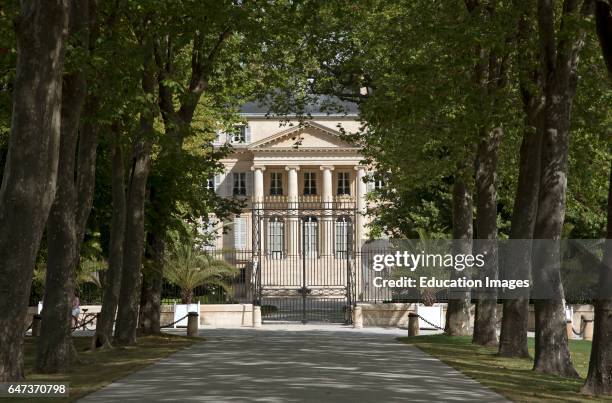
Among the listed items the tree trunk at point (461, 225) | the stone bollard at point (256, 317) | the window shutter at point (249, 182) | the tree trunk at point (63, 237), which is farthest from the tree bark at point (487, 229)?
the window shutter at point (249, 182)

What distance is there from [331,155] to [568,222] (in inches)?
1227

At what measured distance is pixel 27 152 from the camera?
12797 mm

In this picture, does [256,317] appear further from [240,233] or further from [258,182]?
[240,233]

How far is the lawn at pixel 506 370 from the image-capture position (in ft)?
46.6

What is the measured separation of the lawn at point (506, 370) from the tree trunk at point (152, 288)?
21.5 feet

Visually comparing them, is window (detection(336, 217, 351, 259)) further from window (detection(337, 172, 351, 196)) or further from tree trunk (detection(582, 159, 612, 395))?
tree trunk (detection(582, 159, 612, 395))

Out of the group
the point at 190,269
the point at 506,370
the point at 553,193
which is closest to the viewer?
the point at 553,193

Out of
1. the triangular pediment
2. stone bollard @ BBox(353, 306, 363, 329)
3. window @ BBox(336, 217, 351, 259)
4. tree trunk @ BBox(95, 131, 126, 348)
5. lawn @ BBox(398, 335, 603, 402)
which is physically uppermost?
the triangular pediment

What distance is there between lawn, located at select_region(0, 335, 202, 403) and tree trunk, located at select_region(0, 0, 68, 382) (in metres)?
1.48

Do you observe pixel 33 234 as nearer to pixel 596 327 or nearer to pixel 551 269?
pixel 596 327

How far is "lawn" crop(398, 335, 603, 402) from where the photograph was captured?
46.6 feet

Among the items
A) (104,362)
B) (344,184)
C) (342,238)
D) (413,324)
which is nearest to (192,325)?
(413,324)

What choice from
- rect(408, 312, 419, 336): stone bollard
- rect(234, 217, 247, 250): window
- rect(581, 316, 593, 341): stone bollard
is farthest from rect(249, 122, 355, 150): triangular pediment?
rect(408, 312, 419, 336): stone bollard

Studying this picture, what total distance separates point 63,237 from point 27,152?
4.62 meters
